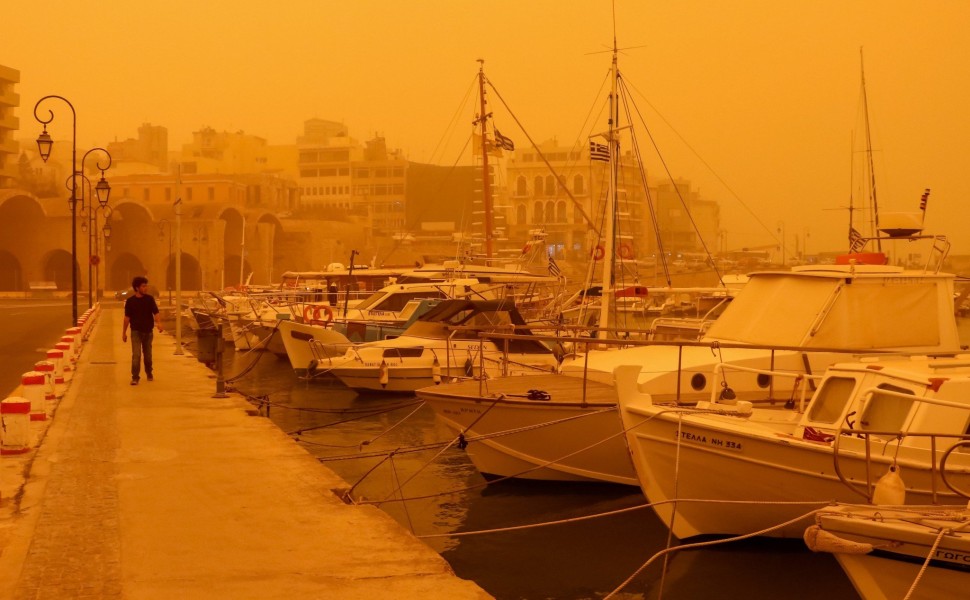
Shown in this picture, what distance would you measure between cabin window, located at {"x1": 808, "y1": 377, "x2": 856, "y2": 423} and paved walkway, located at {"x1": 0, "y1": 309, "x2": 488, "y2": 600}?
170 inches

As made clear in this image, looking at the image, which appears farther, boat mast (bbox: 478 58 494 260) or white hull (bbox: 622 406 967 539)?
boat mast (bbox: 478 58 494 260)

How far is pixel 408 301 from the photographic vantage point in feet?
103

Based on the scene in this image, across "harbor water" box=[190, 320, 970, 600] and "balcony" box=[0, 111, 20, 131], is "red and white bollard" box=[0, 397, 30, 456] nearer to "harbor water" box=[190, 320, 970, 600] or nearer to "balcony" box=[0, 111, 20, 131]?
"harbor water" box=[190, 320, 970, 600]

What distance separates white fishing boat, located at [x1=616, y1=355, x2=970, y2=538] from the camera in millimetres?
8883

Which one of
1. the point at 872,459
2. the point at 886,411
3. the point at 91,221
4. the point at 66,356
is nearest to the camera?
the point at 872,459

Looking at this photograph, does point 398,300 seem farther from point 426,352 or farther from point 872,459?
point 872,459

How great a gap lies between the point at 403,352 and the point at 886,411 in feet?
52.7

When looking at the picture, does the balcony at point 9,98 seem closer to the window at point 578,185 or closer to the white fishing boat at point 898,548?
the window at point 578,185

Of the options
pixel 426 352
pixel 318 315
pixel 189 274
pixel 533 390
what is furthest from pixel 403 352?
pixel 189 274

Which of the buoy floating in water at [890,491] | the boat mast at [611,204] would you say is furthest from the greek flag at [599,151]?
the buoy floating in water at [890,491]

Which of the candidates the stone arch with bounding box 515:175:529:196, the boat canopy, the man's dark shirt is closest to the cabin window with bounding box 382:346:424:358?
the man's dark shirt

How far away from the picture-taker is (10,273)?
81875 mm

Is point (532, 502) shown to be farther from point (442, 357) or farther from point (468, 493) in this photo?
point (442, 357)

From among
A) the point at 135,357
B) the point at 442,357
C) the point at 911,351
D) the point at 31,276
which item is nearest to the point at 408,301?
Answer: the point at 442,357
